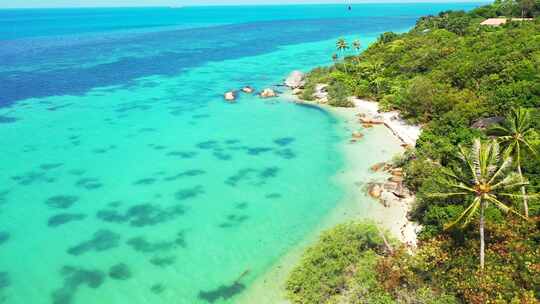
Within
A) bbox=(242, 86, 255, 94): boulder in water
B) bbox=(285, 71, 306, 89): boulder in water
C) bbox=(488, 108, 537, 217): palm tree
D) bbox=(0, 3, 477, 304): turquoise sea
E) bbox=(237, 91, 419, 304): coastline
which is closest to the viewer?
bbox=(488, 108, 537, 217): palm tree

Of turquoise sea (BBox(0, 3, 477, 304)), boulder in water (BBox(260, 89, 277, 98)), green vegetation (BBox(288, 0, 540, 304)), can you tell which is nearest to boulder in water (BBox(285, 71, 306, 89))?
turquoise sea (BBox(0, 3, 477, 304))

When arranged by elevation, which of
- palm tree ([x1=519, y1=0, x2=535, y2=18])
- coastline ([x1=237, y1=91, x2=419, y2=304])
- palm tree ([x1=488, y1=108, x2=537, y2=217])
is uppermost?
palm tree ([x1=519, y1=0, x2=535, y2=18])

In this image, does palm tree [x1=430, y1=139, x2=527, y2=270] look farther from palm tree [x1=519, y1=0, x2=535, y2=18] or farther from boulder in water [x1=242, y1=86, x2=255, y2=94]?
palm tree [x1=519, y1=0, x2=535, y2=18]

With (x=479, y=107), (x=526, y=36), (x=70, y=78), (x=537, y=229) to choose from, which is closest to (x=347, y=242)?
(x=537, y=229)

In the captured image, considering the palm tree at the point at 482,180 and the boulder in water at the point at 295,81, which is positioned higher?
the palm tree at the point at 482,180

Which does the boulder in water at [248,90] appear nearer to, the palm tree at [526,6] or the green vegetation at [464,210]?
the green vegetation at [464,210]

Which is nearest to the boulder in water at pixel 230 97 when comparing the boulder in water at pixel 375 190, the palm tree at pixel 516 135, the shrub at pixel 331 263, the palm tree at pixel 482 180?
the boulder in water at pixel 375 190

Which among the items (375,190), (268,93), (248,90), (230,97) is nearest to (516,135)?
(375,190)
